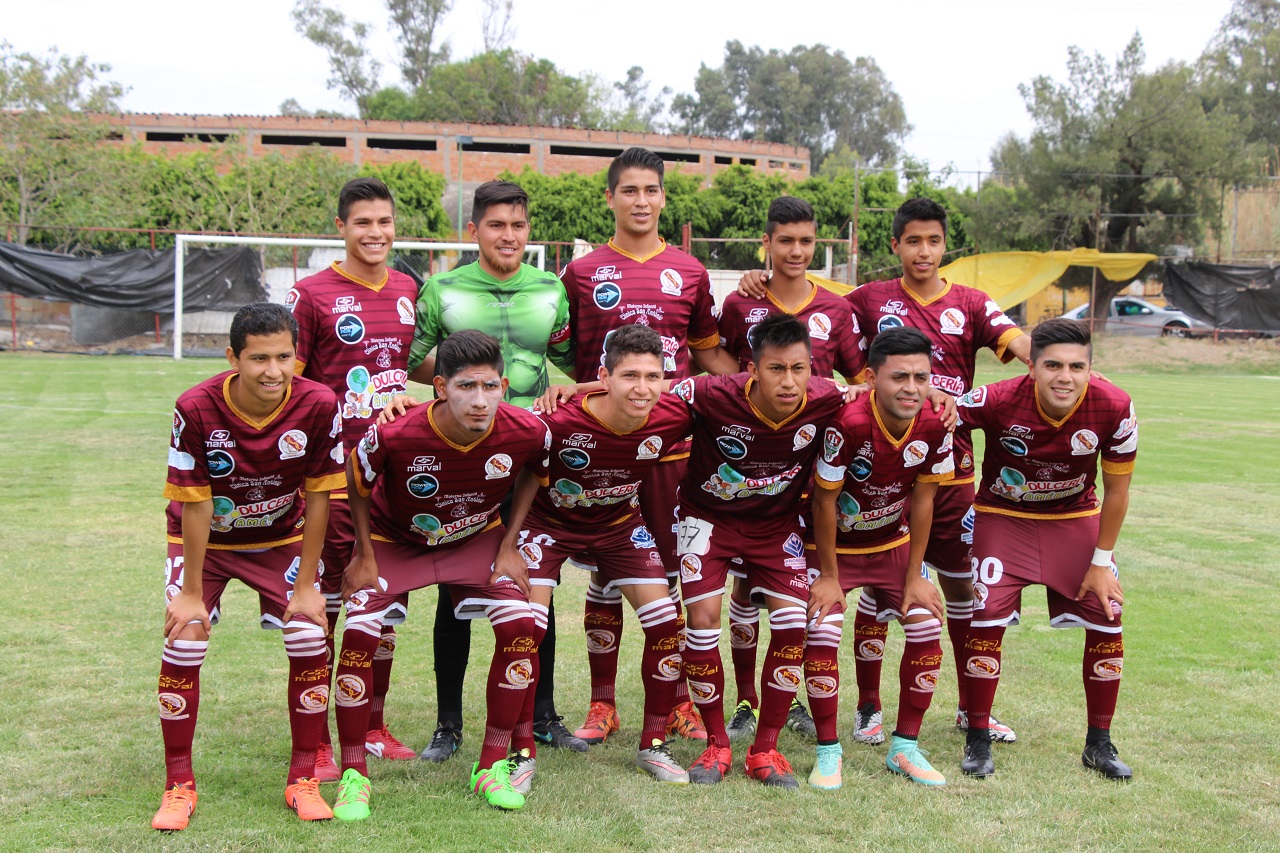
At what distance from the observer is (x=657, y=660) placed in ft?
14.8

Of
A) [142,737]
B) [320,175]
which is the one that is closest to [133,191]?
[320,175]

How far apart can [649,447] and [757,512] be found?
0.54 m

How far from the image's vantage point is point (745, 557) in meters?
4.55

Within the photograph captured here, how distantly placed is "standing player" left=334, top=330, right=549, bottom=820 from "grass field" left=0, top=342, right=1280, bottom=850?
1.06 ft

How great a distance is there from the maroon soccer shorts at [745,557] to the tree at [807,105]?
245 ft

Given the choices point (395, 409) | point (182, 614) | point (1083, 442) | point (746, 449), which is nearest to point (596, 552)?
point (746, 449)

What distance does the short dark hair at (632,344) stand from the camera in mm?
4320

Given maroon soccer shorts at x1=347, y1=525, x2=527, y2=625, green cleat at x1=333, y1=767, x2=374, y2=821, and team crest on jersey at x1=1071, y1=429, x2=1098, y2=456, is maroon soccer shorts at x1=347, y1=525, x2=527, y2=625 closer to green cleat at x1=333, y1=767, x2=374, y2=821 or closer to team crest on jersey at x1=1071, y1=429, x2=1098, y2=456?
green cleat at x1=333, y1=767, x2=374, y2=821

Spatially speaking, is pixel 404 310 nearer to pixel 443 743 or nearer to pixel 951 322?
pixel 443 743

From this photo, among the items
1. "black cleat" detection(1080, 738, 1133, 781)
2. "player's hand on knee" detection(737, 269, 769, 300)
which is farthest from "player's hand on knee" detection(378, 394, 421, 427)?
"black cleat" detection(1080, 738, 1133, 781)

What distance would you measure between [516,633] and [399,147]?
45.5 m

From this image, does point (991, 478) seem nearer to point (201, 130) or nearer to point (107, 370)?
point (107, 370)

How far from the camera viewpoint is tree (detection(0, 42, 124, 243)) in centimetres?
2861

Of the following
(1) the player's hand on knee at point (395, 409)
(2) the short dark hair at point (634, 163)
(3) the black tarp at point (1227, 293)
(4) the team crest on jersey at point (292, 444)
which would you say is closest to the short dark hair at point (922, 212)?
(2) the short dark hair at point (634, 163)
